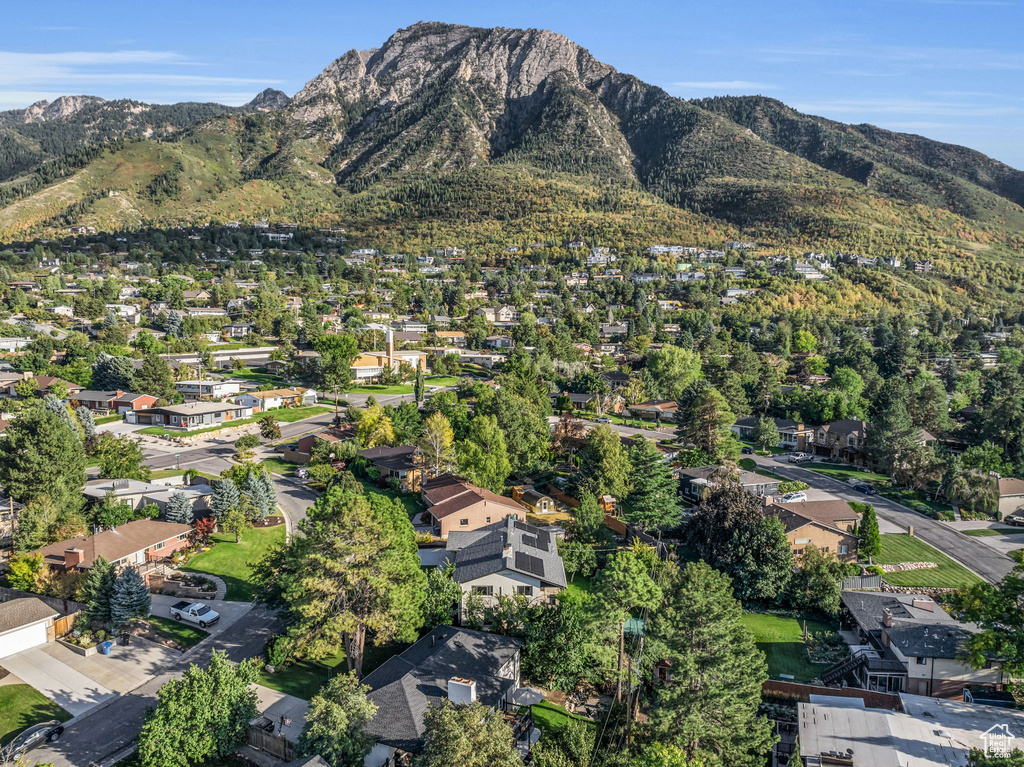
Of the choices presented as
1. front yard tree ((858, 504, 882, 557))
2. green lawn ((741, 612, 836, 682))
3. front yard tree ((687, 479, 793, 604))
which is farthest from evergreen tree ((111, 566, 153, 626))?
front yard tree ((858, 504, 882, 557))

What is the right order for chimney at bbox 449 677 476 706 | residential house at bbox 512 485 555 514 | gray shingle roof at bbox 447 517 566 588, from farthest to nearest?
residential house at bbox 512 485 555 514 → gray shingle roof at bbox 447 517 566 588 → chimney at bbox 449 677 476 706

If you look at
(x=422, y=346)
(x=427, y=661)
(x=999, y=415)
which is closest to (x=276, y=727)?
(x=427, y=661)

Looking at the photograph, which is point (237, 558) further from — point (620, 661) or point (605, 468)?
point (605, 468)

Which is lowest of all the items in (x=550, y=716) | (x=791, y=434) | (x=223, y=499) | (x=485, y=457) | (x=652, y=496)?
(x=550, y=716)

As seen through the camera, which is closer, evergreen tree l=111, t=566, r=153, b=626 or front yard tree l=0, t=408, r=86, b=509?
evergreen tree l=111, t=566, r=153, b=626

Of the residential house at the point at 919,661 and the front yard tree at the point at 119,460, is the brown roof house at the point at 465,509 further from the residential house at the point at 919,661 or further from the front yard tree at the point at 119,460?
the front yard tree at the point at 119,460

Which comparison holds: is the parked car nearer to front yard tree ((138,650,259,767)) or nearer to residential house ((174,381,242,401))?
front yard tree ((138,650,259,767))

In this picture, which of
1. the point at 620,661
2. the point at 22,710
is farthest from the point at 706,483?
the point at 22,710

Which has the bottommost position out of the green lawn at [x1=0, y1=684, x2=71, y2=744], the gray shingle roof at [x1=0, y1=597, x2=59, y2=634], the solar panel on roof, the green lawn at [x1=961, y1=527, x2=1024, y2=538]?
the green lawn at [x1=0, y1=684, x2=71, y2=744]

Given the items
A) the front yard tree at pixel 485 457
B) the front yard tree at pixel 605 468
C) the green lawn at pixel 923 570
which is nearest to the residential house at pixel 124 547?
the front yard tree at pixel 485 457
